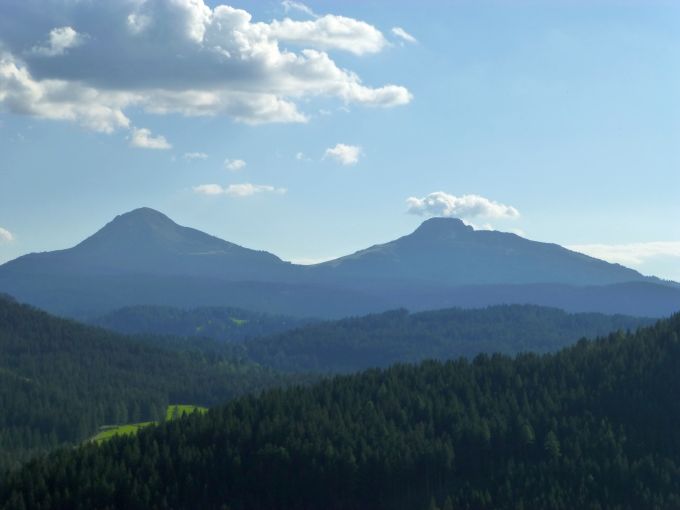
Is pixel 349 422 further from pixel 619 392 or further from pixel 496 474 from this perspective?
pixel 619 392

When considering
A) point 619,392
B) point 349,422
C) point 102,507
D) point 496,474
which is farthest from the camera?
point 619,392

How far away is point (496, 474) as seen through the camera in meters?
162

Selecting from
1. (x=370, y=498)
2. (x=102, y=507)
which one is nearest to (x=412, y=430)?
(x=370, y=498)

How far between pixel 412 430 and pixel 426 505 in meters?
19.8

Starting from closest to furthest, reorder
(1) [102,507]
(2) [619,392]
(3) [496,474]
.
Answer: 1. (1) [102,507]
2. (3) [496,474]
3. (2) [619,392]

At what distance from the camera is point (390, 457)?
530ft

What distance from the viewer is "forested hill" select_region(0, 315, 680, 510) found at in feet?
504

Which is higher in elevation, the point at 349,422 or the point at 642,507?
the point at 349,422

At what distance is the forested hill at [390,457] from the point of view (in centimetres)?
15362

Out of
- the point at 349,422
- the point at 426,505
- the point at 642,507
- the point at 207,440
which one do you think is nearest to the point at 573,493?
the point at 642,507

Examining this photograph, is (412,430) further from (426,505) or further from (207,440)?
(207,440)

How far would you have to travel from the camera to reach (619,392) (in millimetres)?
190000

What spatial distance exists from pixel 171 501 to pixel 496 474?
46.6 meters

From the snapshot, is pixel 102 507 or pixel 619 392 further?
pixel 619 392
